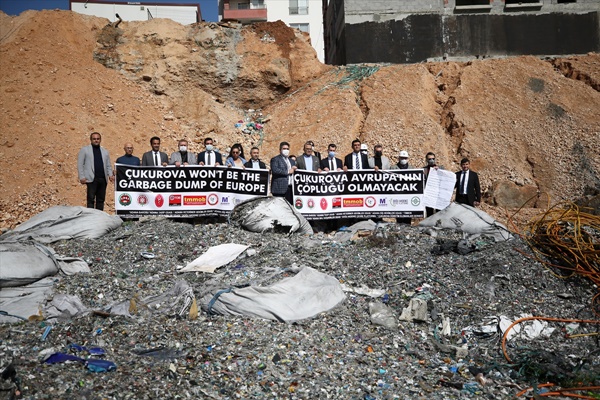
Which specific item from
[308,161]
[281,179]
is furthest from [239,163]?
[308,161]

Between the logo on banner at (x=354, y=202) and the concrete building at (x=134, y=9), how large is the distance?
1001 inches

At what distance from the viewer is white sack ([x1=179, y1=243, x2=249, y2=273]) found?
790 centimetres

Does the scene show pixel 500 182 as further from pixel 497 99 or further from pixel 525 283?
pixel 525 283

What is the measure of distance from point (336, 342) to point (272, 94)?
15.1 metres

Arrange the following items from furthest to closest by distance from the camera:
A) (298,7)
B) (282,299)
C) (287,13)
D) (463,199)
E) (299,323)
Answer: (287,13), (298,7), (463,199), (282,299), (299,323)

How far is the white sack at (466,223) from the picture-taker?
9.37m

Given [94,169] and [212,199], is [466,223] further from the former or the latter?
[94,169]

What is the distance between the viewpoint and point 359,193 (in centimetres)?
1076

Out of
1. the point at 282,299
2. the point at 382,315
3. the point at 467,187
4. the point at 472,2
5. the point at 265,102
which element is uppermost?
the point at 472,2

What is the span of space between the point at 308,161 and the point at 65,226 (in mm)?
4354

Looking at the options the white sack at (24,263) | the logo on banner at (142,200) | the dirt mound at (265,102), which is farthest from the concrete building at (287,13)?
the white sack at (24,263)

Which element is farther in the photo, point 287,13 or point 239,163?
point 287,13

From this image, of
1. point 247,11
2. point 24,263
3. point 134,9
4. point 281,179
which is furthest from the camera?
point 247,11

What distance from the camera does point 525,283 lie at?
7.57m
